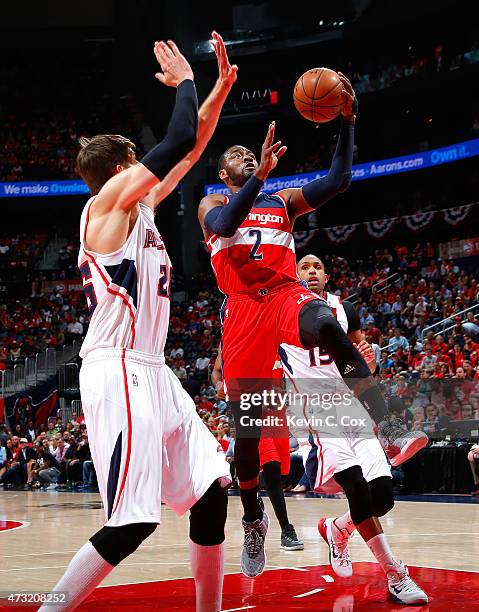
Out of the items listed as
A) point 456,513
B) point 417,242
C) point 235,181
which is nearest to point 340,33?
point 417,242

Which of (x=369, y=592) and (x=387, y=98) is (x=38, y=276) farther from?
(x=369, y=592)

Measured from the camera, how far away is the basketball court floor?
4495 millimetres

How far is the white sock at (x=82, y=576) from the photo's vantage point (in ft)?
9.93

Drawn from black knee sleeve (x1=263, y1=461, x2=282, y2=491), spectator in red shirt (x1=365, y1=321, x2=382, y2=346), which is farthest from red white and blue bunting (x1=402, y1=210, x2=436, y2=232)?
black knee sleeve (x1=263, y1=461, x2=282, y2=491)

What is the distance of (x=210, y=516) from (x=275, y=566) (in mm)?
2568

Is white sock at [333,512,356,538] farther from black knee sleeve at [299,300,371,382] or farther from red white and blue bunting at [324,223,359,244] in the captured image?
red white and blue bunting at [324,223,359,244]

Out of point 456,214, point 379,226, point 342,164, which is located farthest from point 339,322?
point 379,226

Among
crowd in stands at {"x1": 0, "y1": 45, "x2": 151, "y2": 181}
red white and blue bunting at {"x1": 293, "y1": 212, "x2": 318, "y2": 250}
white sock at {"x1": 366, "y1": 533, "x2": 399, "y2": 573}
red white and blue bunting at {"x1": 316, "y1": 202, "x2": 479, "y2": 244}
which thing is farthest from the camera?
crowd in stands at {"x1": 0, "y1": 45, "x2": 151, "y2": 181}

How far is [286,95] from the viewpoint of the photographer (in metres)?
28.1

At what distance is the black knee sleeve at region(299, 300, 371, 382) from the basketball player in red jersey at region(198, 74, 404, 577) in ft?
0.38

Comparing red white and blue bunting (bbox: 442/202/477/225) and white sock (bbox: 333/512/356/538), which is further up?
red white and blue bunting (bbox: 442/202/477/225)

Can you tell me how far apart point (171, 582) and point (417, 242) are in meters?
21.1

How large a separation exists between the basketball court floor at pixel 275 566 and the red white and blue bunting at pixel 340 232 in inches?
711

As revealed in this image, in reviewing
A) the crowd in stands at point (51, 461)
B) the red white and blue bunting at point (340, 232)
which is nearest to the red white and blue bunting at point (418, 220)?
the red white and blue bunting at point (340, 232)
